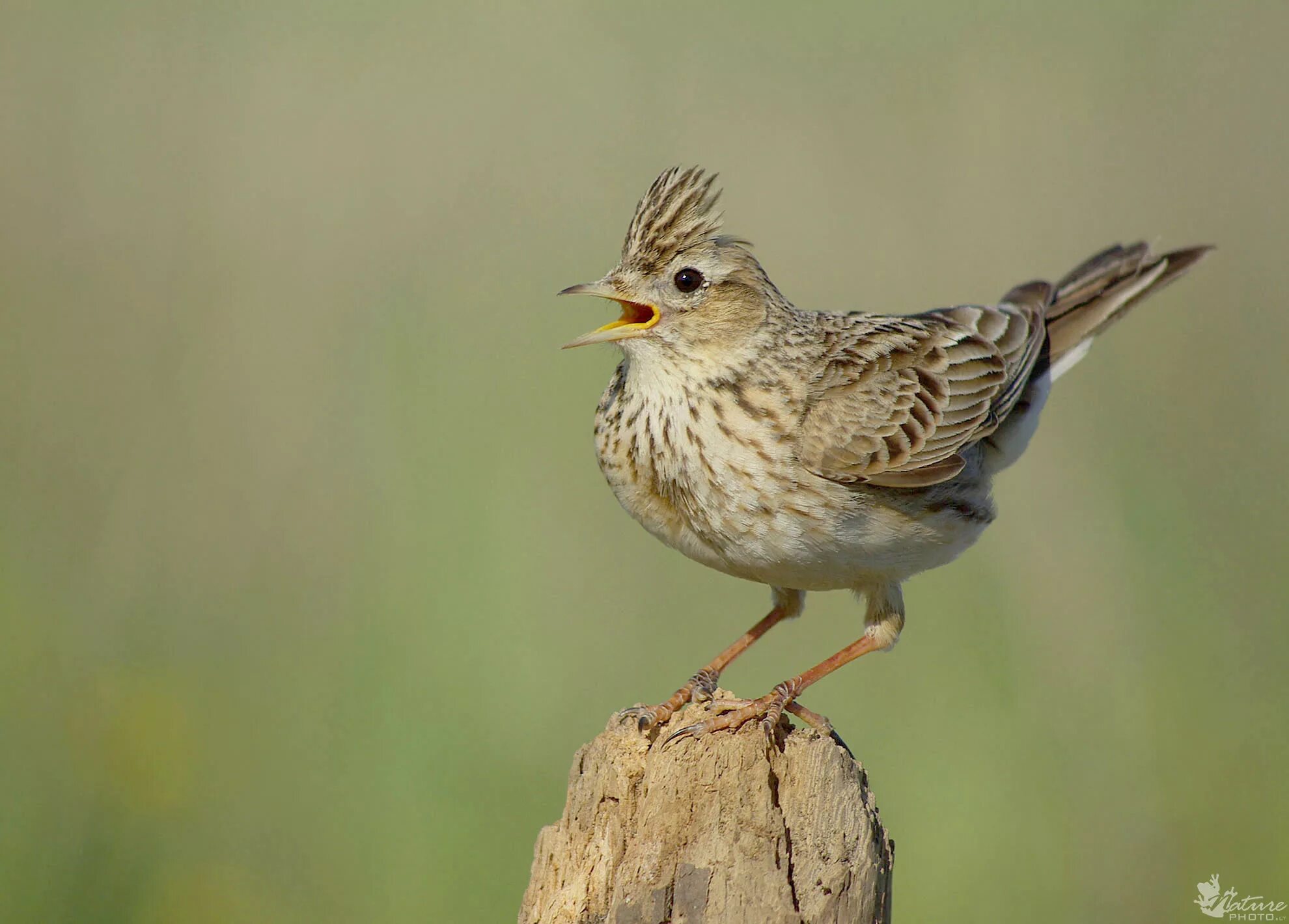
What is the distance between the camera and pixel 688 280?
5.88m

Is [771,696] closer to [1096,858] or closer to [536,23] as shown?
[1096,858]

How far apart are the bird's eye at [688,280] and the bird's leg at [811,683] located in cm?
150

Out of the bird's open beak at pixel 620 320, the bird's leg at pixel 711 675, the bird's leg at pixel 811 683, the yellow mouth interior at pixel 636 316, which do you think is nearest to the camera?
the bird's leg at pixel 811 683

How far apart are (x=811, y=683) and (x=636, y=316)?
66.0 inches

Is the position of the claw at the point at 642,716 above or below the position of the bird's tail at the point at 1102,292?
below

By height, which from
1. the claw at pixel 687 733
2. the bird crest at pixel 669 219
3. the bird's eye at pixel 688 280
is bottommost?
the claw at pixel 687 733

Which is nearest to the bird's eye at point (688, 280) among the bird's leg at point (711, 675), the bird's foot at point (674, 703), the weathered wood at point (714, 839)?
the bird's leg at point (711, 675)

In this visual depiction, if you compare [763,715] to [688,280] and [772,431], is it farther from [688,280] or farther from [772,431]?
[688,280]

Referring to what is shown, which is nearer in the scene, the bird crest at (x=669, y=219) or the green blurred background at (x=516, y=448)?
the bird crest at (x=669, y=219)

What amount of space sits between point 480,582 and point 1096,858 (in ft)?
10.9

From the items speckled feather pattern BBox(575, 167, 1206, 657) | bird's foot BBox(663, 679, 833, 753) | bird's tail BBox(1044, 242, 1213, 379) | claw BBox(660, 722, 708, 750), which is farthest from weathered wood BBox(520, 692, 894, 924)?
bird's tail BBox(1044, 242, 1213, 379)

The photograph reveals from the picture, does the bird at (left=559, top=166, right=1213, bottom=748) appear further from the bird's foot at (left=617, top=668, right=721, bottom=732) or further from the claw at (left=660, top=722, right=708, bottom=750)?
the claw at (left=660, top=722, right=708, bottom=750)

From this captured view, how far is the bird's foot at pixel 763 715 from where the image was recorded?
4695 millimetres

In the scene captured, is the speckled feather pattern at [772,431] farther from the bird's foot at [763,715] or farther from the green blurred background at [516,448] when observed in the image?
the green blurred background at [516,448]
